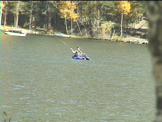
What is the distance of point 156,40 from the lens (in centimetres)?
420

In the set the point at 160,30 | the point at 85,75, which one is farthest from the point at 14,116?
the point at 85,75

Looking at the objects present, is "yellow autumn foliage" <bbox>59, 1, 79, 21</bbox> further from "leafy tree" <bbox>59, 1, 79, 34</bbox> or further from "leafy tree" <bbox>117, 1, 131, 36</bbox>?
"leafy tree" <bbox>117, 1, 131, 36</bbox>

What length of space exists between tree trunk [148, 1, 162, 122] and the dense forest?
110 m

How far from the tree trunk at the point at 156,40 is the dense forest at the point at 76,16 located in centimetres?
Answer: 10965

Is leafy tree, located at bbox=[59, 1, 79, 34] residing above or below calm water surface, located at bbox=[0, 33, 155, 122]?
above

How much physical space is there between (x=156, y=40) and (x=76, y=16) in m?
116

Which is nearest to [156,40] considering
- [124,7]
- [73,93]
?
[73,93]

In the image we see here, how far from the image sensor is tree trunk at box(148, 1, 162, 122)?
416cm

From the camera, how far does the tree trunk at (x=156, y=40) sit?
4160mm

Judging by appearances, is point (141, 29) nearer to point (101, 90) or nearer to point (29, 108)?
point (101, 90)

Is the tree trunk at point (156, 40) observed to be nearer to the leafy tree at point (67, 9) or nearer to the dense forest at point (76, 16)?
the dense forest at point (76, 16)

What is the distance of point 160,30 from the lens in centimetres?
417

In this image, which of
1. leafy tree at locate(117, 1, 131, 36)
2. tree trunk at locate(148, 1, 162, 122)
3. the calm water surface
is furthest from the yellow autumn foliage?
tree trunk at locate(148, 1, 162, 122)

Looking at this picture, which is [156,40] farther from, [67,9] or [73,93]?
[67,9]
